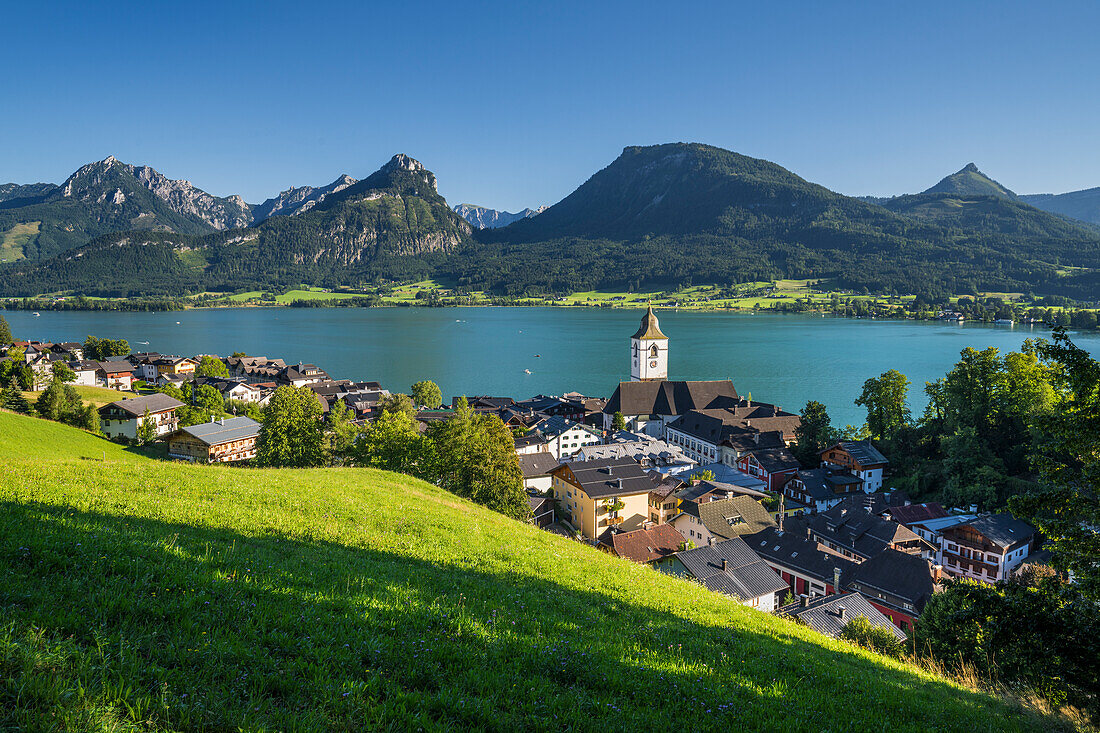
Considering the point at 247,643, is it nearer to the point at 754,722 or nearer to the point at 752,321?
the point at 754,722

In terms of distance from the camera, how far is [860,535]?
3119cm

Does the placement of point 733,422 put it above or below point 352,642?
below

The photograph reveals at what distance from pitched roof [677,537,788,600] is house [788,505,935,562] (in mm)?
5899

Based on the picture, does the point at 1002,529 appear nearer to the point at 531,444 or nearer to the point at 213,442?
the point at 531,444

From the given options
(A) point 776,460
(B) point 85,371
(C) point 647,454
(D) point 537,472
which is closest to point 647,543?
(D) point 537,472

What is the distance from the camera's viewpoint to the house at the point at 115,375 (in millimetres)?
68750

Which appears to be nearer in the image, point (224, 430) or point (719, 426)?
point (224, 430)

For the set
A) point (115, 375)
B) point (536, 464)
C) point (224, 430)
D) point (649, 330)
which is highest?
point (649, 330)

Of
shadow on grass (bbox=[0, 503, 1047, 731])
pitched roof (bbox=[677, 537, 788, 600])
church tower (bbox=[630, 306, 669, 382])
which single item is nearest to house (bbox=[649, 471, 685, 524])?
pitched roof (bbox=[677, 537, 788, 600])

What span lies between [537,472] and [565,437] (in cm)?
1307

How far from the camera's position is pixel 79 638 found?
367 centimetres

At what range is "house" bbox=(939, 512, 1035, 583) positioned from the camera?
2894 centimetres

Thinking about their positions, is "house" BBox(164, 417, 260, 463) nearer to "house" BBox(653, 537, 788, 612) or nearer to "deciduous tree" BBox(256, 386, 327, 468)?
"deciduous tree" BBox(256, 386, 327, 468)

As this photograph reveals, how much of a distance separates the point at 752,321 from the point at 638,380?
13267 centimetres
